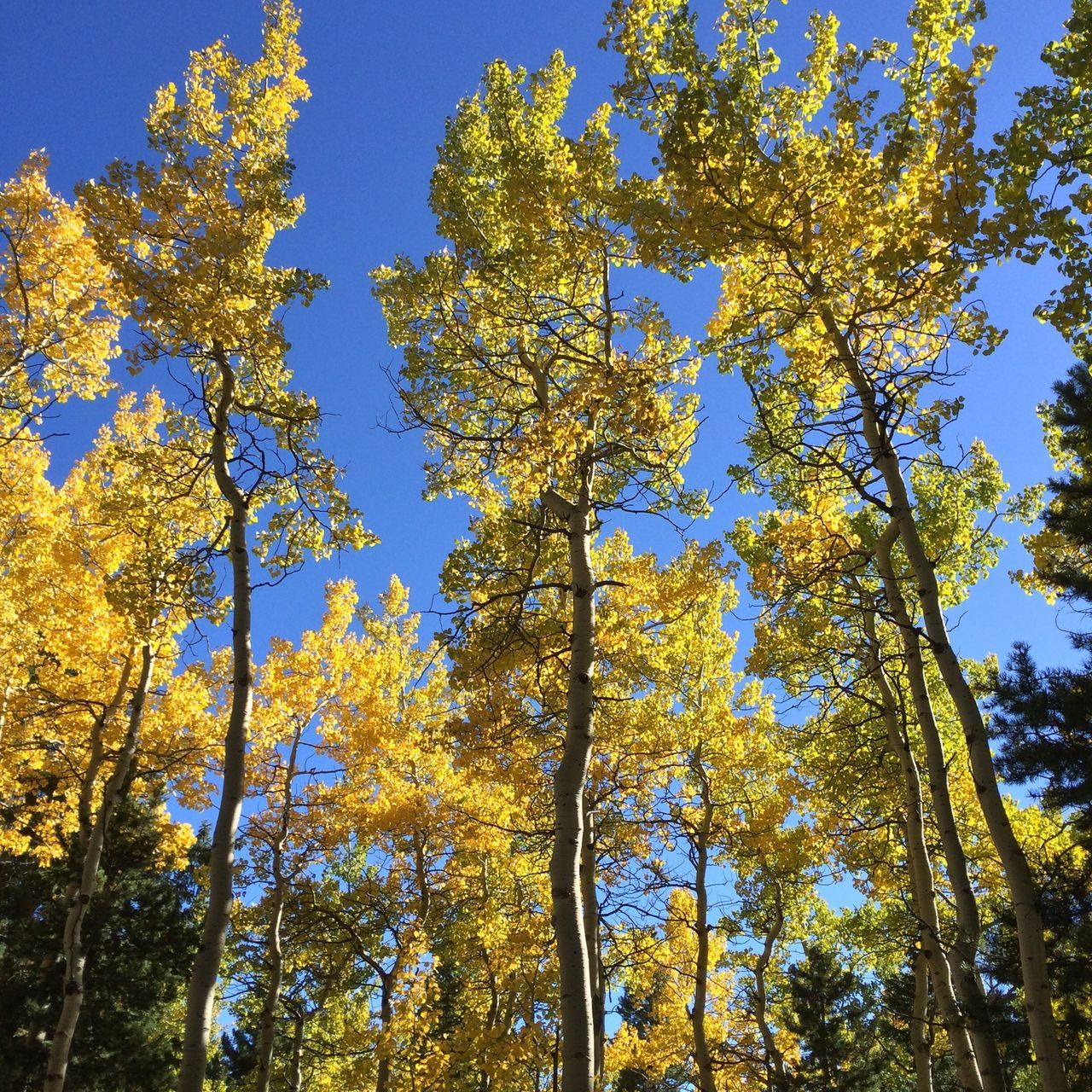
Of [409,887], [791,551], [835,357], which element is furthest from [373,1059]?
[835,357]

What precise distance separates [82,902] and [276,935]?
122 inches

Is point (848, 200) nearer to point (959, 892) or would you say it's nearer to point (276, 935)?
point (959, 892)

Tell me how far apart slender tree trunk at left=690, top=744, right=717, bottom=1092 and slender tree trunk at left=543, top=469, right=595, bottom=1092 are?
510 centimetres

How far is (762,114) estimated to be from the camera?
17.1ft

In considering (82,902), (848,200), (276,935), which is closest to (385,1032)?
(276,935)

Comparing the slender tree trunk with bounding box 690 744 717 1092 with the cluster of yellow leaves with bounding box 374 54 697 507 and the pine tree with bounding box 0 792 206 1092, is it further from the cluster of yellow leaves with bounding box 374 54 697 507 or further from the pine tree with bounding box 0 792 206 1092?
the pine tree with bounding box 0 792 206 1092

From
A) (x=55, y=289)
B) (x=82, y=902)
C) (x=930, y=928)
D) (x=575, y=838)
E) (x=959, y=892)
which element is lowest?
(x=930, y=928)

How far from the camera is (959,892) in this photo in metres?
4.86

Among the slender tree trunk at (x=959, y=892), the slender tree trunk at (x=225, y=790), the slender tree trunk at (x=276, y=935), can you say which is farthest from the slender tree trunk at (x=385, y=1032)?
the slender tree trunk at (x=959, y=892)

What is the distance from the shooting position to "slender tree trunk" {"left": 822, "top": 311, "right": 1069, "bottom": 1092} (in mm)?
3707

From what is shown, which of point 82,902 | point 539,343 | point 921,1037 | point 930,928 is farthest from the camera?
point 82,902

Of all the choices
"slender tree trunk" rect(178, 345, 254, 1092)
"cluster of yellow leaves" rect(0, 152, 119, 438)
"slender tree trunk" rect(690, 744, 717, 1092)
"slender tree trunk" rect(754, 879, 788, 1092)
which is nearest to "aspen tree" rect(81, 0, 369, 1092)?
"slender tree trunk" rect(178, 345, 254, 1092)

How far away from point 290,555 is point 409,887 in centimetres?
743

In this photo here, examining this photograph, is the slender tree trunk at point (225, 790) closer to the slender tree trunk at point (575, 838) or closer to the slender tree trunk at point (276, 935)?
the slender tree trunk at point (575, 838)
